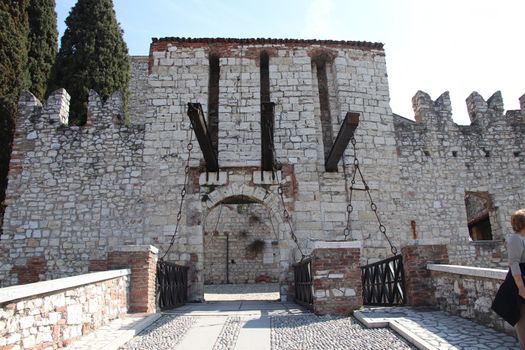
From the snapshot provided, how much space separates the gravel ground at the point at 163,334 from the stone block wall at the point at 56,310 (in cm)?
58

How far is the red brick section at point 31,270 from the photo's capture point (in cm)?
930

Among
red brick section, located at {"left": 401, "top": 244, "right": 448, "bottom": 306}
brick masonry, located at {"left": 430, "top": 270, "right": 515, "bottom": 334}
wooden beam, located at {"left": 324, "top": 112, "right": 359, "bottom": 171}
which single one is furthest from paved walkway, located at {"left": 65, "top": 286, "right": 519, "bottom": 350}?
wooden beam, located at {"left": 324, "top": 112, "right": 359, "bottom": 171}

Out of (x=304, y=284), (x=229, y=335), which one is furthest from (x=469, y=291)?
(x=304, y=284)

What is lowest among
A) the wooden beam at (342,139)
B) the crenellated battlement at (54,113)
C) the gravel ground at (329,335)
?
the gravel ground at (329,335)

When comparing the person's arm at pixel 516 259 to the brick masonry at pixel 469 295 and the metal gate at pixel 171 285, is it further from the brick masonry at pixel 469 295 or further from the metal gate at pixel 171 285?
the metal gate at pixel 171 285

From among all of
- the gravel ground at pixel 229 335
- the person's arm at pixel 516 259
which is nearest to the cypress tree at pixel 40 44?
the gravel ground at pixel 229 335

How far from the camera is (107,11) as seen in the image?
14930 millimetres

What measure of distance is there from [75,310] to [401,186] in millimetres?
8235

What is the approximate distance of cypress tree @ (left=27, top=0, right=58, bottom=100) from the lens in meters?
12.6

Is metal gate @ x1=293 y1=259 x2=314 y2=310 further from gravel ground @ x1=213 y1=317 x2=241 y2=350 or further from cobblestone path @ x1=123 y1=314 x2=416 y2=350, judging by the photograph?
gravel ground @ x1=213 y1=317 x2=241 y2=350

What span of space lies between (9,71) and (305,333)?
10924 mm

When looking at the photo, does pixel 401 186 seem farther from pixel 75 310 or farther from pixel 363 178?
pixel 75 310

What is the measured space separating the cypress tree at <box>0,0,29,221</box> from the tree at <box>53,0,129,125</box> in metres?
1.39

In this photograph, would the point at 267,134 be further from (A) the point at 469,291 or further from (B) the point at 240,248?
(B) the point at 240,248
